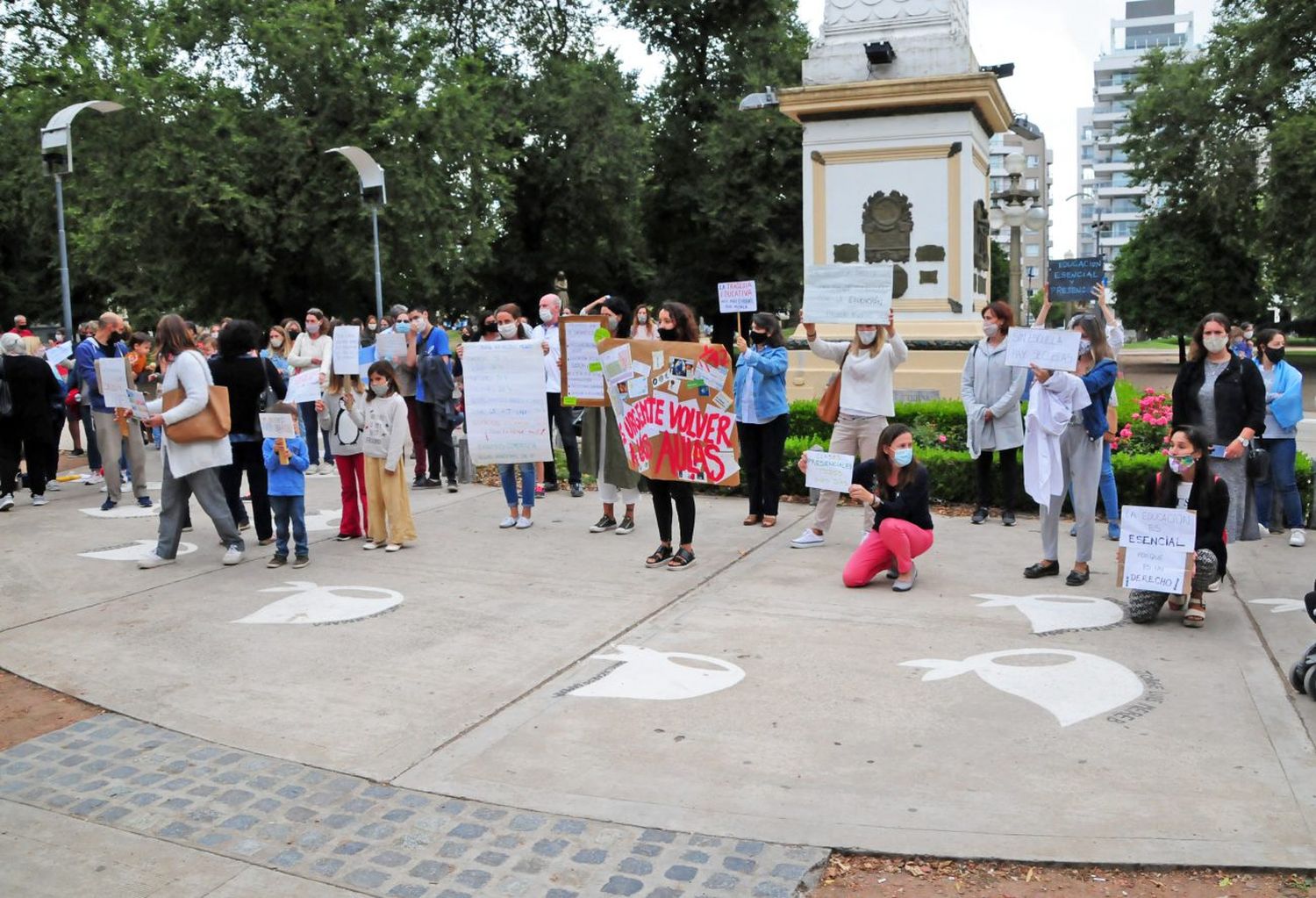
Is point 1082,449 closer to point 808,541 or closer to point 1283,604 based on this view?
point 1283,604

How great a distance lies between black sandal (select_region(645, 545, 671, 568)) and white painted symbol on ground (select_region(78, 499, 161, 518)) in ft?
17.5

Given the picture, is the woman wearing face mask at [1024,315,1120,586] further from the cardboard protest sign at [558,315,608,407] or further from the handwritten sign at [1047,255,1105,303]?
the handwritten sign at [1047,255,1105,303]

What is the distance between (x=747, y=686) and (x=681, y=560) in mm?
2672

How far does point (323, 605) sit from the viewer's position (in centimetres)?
767

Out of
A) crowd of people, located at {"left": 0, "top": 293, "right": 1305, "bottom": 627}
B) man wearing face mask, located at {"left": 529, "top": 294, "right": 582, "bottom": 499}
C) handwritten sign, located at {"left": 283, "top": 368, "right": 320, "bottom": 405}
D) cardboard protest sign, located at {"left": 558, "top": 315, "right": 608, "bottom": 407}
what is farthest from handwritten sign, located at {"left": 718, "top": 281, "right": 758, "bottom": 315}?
handwritten sign, located at {"left": 283, "top": 368, "right": 320, "bottom": 405}

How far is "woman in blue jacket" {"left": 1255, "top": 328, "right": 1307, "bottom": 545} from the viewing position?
9.61 metres

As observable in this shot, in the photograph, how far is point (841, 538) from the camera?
962 cm

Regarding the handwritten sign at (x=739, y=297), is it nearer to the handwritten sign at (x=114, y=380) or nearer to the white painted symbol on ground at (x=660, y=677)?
the white painted symbol on ground at (x=660, y=677)

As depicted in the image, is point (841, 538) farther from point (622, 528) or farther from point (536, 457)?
point (536, 457)

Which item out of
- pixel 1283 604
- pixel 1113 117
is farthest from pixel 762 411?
pixel 1113 117

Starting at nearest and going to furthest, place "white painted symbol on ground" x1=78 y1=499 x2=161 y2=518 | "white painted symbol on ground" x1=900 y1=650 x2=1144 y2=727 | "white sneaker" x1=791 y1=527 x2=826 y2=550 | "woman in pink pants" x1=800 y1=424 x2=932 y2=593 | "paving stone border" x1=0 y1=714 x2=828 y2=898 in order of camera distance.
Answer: "paving stone border" x1=0 y1=714 x2=828 y2=898 < "white painted symbol on ground" x1=900 y1=650 x2=1144 y2=727 < "woman in pink pants" x1=800 y1=424 x2=932 y2=593 < "white sneaker" x1=791 y1=527 x2=826 y2=550 < "white painted symbol on ground" x1=78 y1=499 x2=161 y2=518

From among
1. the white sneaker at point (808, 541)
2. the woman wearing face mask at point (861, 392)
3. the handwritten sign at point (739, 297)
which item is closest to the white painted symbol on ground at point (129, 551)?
the white sneaker at point (808, 541)

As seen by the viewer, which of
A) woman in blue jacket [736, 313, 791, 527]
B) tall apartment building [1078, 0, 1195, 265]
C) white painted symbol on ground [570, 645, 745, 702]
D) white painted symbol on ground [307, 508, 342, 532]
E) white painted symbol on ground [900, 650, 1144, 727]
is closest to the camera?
white painted symbol on ground [900, 650, 1144, 727]

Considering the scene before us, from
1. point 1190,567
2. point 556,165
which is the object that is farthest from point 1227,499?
point 556,165
